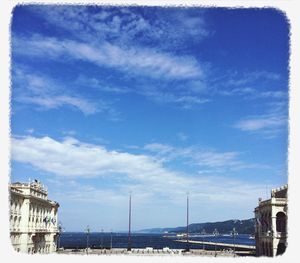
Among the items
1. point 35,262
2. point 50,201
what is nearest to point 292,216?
point 35,262

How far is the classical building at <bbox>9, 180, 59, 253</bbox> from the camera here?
1892 inches

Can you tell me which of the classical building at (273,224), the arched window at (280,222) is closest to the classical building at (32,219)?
the classical building at (273,224)

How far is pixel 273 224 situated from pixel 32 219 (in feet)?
102

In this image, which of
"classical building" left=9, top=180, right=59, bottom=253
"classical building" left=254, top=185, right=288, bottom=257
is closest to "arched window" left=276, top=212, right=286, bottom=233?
"classical building" left=254, top=185, right=288, bottom=257

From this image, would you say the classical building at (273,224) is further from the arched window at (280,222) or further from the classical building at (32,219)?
the classical building at (32,219)

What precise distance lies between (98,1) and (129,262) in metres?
10.1

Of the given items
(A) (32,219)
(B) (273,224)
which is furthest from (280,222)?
(A) (32,219)

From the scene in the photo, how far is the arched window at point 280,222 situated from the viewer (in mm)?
54769

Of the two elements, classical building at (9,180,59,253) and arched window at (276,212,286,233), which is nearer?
classical building at (9,180,59,253)

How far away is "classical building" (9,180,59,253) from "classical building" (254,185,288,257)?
96.9 ft

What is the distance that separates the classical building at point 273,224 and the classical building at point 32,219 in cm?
2953

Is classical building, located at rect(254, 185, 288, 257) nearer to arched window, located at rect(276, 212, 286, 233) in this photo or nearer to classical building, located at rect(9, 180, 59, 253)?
arched window, located at rect(276, 212, 286, 233)

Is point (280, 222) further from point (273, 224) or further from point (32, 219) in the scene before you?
point (32, 219)

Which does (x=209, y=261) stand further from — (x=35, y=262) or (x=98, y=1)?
(x=98, y=1)
